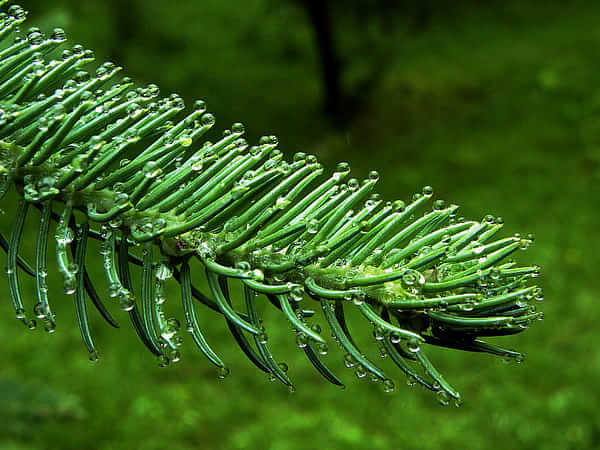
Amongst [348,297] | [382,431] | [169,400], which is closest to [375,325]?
[348,297]

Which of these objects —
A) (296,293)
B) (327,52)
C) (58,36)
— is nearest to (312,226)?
Result: (296,293)

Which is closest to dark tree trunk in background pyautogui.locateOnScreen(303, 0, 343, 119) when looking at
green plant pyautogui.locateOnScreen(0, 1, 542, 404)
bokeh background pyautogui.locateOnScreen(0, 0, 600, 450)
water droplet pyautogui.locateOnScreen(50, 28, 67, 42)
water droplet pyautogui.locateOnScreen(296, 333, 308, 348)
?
bokeh background pyautogui.locateOnScreen(0, 0, 600, 450)

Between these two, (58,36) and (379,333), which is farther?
(58,36)

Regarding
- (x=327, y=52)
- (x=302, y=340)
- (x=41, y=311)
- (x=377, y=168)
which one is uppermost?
(x=327, y=52)

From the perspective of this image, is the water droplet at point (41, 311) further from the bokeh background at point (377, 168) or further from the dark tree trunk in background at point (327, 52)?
the dark tree trunk in background at point (327, 52)

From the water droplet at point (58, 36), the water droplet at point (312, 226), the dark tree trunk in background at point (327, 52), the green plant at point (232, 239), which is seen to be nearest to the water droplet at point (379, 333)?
the green plant at point (232, 239)

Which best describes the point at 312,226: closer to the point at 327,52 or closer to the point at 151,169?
the point at 151,169
